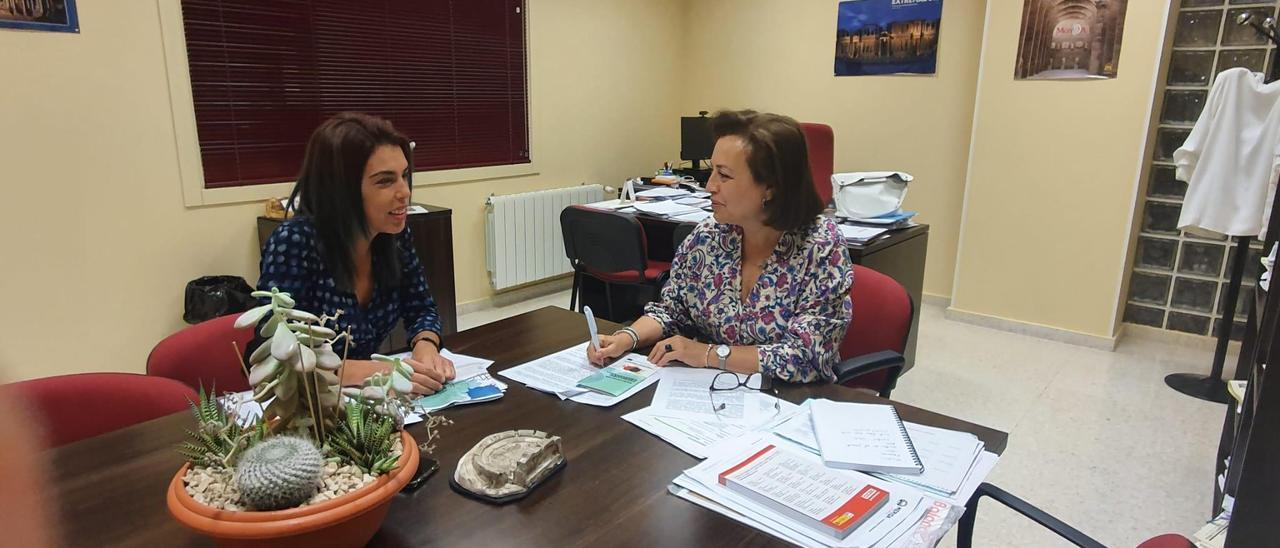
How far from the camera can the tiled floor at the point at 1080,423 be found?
2.28 m

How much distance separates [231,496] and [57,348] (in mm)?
2625

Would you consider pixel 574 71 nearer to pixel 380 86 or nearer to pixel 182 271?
pixel 380 86

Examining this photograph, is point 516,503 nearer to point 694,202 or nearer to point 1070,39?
point 694,202

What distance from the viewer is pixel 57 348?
2.81 metres

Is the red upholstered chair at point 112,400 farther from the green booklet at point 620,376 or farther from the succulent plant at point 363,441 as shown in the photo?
the green booklet at point 620,376

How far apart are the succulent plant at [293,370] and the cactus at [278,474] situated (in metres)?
0.07

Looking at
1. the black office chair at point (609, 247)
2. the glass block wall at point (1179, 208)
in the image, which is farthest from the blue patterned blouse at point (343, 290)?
the glass block wall at point (1179, 208)

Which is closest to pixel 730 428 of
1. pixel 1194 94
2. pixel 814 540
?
pixel 814 540

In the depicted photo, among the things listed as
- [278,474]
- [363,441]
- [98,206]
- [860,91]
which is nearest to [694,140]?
[860,91]

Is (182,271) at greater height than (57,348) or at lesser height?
greater

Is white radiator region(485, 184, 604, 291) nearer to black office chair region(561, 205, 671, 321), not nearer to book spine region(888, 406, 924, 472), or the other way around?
black office chair region(561, 205, 671, 321)

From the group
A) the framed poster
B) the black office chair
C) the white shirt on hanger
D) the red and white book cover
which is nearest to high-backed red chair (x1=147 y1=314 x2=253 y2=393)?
the red and white book cover

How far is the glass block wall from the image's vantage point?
11.3 feet

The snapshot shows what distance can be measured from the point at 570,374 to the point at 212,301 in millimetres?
2142
